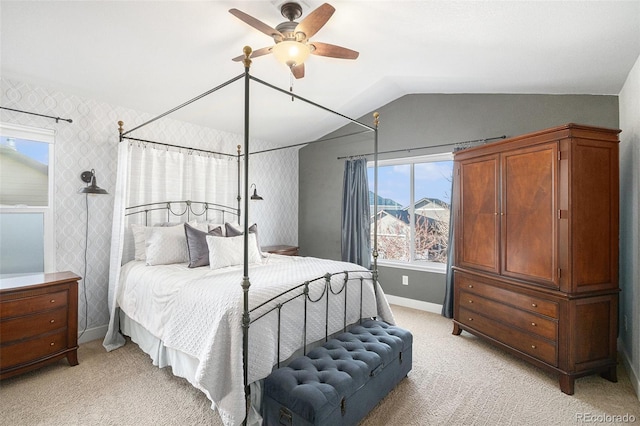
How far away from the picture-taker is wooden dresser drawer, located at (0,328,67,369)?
91.5 inches

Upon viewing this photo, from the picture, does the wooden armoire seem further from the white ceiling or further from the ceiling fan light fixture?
the ceiling fan light fixture

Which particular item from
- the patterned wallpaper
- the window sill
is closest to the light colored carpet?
the patterned wallpaper

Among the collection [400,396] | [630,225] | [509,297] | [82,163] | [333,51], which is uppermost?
[333,51]

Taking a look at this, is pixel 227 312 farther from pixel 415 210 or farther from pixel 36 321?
pixel 415 210

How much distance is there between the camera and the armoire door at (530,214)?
2543 millimetres

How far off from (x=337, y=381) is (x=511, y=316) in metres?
1.95

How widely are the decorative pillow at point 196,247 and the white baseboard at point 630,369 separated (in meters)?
3.71

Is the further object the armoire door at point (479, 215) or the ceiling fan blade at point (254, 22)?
the armoire door at point (479, 215)

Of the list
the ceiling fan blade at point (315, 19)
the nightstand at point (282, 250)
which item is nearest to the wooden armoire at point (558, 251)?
the ceiling fan blade at point (315, 19)

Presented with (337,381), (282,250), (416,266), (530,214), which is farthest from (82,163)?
(530,214)

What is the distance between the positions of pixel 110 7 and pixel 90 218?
2.06 meters

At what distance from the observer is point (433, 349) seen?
3107mm

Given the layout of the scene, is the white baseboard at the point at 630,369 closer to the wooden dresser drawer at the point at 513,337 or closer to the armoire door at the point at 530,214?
the wooden dresser drawer at the point at 513,337

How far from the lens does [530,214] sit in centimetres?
271
